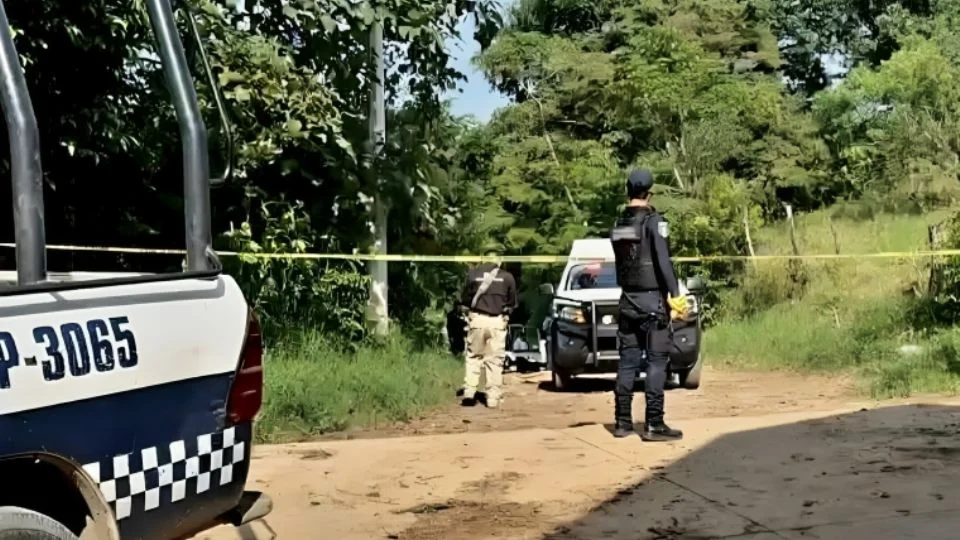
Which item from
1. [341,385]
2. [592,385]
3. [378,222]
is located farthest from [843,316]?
[341,385]

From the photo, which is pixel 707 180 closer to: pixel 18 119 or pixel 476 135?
pixel 476 135

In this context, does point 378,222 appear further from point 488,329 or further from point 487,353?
point 487,353

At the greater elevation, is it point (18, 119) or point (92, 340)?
point (18, 119)

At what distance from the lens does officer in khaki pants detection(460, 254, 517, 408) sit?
11094 millimetres

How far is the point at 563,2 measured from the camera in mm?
29922

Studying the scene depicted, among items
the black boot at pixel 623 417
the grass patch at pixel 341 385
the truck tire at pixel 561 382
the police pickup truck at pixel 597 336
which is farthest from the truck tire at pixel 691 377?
the black boot at pixel 623 417

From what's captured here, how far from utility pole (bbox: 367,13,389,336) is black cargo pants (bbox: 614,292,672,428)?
18.8 feet

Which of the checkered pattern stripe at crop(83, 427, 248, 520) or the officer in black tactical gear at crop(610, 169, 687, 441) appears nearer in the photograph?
the checkered pattern stripe at crop(83, 427, 248, 520)

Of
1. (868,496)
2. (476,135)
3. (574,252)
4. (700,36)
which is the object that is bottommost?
(868,496)

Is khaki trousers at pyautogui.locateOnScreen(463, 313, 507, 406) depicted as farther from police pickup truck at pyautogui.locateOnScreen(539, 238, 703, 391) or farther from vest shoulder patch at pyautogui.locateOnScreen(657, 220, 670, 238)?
vest shoulder patch at pyautogui.locateOnScreen(657, 220, 670, 238)

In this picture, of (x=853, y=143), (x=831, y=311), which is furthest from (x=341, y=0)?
(x=853, y=143)

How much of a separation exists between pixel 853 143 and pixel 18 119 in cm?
2672

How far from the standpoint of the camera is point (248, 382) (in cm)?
367

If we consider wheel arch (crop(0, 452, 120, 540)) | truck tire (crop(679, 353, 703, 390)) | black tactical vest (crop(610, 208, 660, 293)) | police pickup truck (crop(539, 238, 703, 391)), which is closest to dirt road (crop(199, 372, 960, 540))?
black tactical vest (crop(610, 208, 660, 293))
